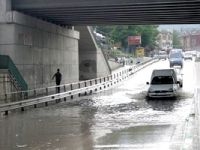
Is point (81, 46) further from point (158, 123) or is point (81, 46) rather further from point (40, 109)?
point (158, 123)

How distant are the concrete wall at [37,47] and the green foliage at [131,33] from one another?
7880 cm

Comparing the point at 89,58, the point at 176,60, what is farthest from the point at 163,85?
the point at 176,60

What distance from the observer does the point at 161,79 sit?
3228 centimetres

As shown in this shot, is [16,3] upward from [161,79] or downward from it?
upward

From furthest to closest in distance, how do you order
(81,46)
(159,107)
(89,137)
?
(81,46)
(159,107)
(89,137)

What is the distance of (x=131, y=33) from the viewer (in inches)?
4852

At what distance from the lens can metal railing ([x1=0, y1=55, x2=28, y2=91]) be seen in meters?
29.1

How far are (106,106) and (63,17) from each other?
12.3m

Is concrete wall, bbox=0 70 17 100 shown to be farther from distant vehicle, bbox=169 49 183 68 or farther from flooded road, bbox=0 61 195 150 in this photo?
distant vehicle, bbox=169 49 183 68

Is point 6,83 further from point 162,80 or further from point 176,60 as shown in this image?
point 176,60

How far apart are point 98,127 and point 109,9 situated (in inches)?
588

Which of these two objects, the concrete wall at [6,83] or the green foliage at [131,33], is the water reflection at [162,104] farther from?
the green foliage at [131,33]

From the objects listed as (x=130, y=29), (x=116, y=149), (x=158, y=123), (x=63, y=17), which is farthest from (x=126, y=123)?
(x=130, y=29)

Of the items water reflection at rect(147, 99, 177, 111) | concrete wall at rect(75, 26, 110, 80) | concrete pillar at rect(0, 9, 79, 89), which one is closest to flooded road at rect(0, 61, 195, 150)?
water reflection at rect(147, 99, 177, 111)
